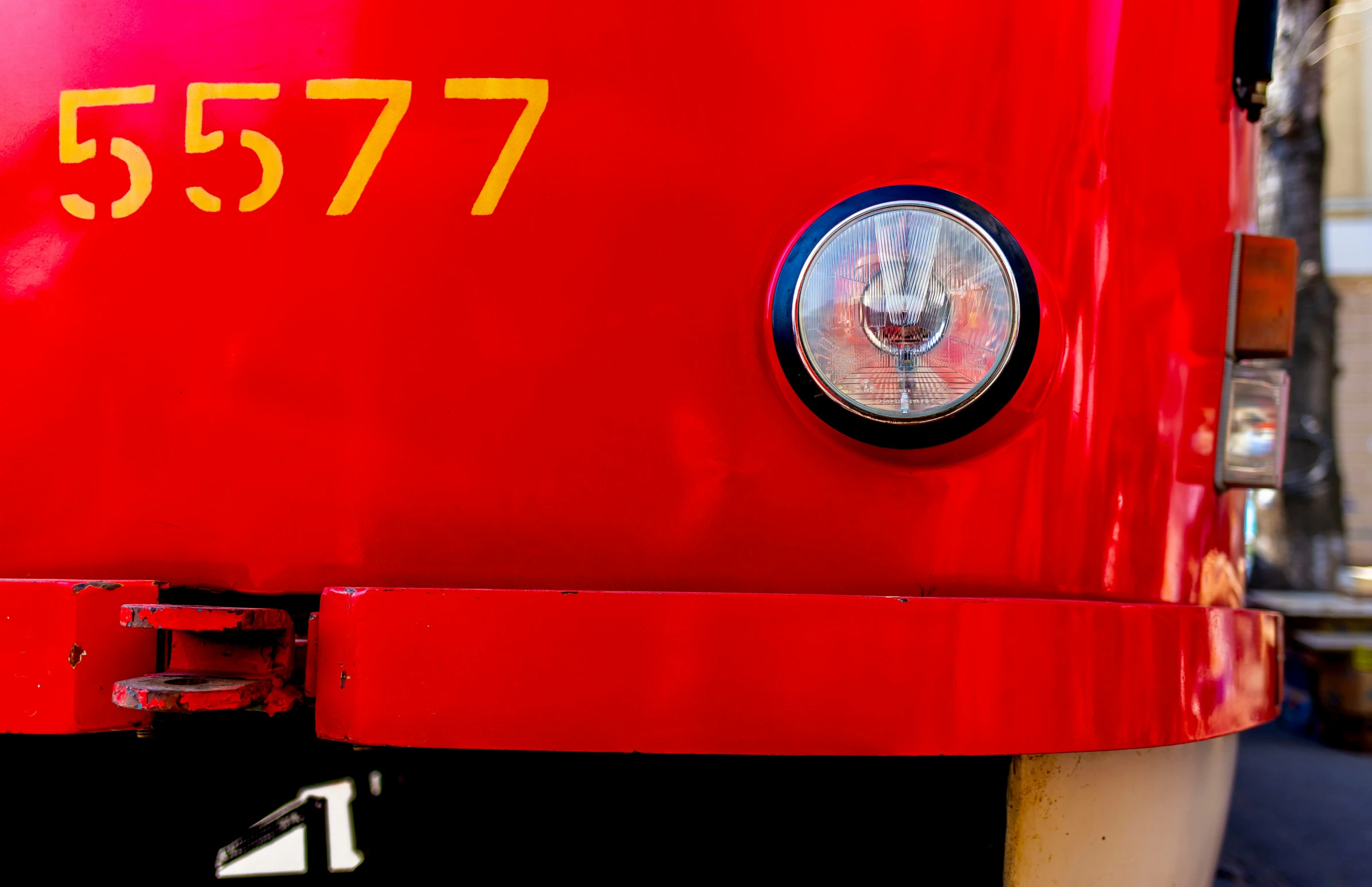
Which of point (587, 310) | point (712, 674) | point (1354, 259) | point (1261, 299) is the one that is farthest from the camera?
point (1354, 259)

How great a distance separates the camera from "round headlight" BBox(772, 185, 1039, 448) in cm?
115

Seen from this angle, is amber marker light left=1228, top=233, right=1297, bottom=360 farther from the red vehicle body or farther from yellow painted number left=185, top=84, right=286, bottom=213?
yellow painted number left=185, top=84, right=286, bottom=213

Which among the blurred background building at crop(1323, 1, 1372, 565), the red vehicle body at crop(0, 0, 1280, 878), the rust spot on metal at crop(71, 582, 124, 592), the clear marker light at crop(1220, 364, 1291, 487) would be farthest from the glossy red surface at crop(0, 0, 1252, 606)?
the blurred background building at crop(1323, 1, 1372, 565)

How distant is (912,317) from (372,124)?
26.4 inches

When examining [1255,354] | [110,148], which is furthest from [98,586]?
[1255,354]

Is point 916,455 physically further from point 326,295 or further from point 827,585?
point 326,295

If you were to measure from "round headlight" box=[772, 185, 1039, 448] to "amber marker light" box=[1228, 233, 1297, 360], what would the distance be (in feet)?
1.48

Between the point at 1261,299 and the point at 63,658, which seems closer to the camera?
the point at 63,658

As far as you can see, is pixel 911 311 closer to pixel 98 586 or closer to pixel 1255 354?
pixel 1255 354

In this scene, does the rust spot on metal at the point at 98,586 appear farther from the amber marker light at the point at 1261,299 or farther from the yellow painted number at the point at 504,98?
the amber marker light at the point at 1261,299

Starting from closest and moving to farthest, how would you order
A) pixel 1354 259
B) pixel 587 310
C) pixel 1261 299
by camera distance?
pixel 587 310 → pixel 1261 299 → pixel 1354 259

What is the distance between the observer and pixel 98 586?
1.14m

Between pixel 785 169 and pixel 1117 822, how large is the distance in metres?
0.90

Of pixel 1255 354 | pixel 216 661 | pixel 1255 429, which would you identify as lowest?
pixel 216 661
